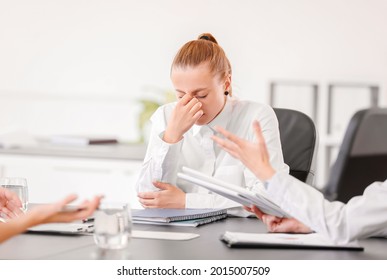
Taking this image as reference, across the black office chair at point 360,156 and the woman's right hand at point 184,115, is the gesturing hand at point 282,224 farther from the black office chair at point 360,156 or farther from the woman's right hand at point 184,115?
the black office chair at point 360,156

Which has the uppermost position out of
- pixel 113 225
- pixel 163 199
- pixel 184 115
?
pixel 184 115

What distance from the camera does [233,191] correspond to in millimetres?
1453

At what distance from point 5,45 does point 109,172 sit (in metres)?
1.56

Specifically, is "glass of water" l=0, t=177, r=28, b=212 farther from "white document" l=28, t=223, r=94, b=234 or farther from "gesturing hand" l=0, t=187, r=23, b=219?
"white document" l=28, t=223, r=94, b=234

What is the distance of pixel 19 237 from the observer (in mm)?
1507

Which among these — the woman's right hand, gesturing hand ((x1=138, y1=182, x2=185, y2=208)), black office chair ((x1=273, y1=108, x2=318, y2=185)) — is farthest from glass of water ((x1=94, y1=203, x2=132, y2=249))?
black office chair ((x1=273, y1=108, x2=318, y2=185))

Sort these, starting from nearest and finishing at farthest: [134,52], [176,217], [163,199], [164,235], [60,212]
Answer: [60,212] → [164,235] → [176,217] → [163,199] → [134,52]

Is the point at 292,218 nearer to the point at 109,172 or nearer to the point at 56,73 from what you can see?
the point at 109,172

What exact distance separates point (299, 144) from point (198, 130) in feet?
1.03

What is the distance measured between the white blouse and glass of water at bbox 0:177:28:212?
457mm

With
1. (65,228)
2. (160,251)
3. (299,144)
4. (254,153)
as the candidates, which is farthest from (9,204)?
(299,144)

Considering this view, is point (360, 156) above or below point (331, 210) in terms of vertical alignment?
below

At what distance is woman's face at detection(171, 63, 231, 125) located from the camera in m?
2.10

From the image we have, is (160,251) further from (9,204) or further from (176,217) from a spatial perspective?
(9,204)
